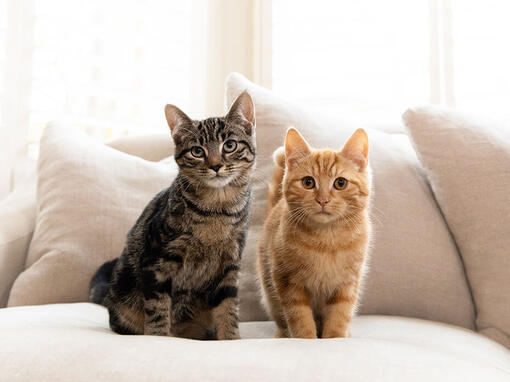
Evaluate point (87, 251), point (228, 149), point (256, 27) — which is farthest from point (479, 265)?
point (256, 27)

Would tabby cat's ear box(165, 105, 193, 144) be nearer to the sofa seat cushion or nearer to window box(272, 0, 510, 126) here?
the sofa seat cushion

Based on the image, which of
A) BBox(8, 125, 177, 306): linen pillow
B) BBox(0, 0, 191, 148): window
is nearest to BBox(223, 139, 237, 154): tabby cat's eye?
BBox(8, 125, 177, 306): linen pillow

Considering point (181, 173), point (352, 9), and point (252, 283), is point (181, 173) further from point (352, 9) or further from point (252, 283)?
point (352, 9)

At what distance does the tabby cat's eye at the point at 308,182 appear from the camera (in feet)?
3.98

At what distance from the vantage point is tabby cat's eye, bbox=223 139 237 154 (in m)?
1.25

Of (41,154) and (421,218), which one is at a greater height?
(41,154)

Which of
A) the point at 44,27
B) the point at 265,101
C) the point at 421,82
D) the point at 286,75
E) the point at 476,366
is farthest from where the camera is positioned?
the point at 286,75

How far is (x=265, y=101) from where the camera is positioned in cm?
167

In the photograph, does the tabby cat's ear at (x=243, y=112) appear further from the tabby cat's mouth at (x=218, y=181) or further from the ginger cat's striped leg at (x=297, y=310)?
the ginger cat's striped leg at (x=297, y=310)

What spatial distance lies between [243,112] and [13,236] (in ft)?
2.97

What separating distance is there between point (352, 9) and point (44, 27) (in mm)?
1588

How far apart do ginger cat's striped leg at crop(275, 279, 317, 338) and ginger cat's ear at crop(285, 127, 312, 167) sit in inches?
11.5

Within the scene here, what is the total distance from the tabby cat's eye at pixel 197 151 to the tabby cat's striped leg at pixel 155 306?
0.29m

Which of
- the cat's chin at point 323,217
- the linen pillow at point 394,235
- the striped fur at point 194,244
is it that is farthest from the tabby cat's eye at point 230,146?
the linen pillow at point 394,235
